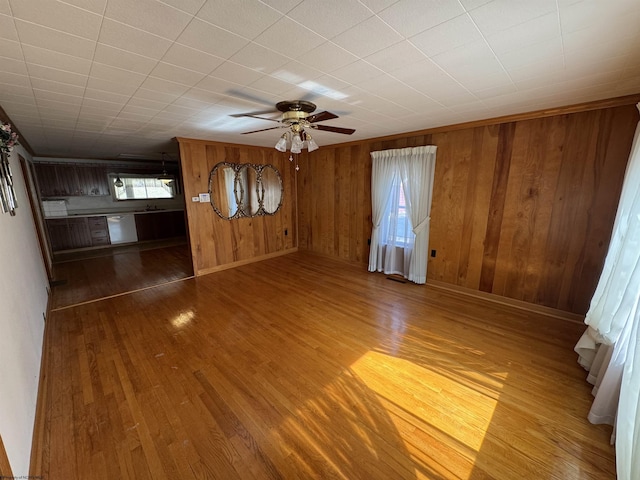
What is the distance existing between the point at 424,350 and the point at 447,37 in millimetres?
2425

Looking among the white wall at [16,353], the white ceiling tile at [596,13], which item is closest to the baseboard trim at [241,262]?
the white wall at [16,353]

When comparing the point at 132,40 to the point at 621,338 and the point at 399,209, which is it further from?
the point at 399,209

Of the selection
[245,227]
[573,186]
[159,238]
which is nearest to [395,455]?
[573,186]

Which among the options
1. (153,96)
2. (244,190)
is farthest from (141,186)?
(153,96)

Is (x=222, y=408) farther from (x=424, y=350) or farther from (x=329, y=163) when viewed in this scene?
(x=329, y=163)

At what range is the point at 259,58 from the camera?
1562 mm

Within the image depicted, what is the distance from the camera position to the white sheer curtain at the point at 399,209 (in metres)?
3.78

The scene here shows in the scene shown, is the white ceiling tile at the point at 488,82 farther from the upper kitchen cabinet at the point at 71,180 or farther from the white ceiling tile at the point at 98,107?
the upper kitchen cabinet at the point at 71,180

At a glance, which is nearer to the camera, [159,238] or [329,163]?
[329,163]

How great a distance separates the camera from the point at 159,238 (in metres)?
7.43

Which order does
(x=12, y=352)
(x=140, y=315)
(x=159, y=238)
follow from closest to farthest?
(x=12, y=352), (x=140, y=315), (x=159, y=238)

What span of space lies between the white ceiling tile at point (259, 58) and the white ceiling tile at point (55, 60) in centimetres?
98

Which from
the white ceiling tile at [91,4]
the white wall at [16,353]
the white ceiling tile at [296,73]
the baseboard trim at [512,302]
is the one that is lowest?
the baseboard trim at [512,302]

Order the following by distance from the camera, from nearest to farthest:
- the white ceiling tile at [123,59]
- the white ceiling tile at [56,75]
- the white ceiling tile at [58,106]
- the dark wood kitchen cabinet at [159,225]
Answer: the white ceiling tile at [123,59] → the white ceiling tile at [56,75] → the white ceiling tile at [58,106] → the dark wood kitchen cabinet at [159,225]
